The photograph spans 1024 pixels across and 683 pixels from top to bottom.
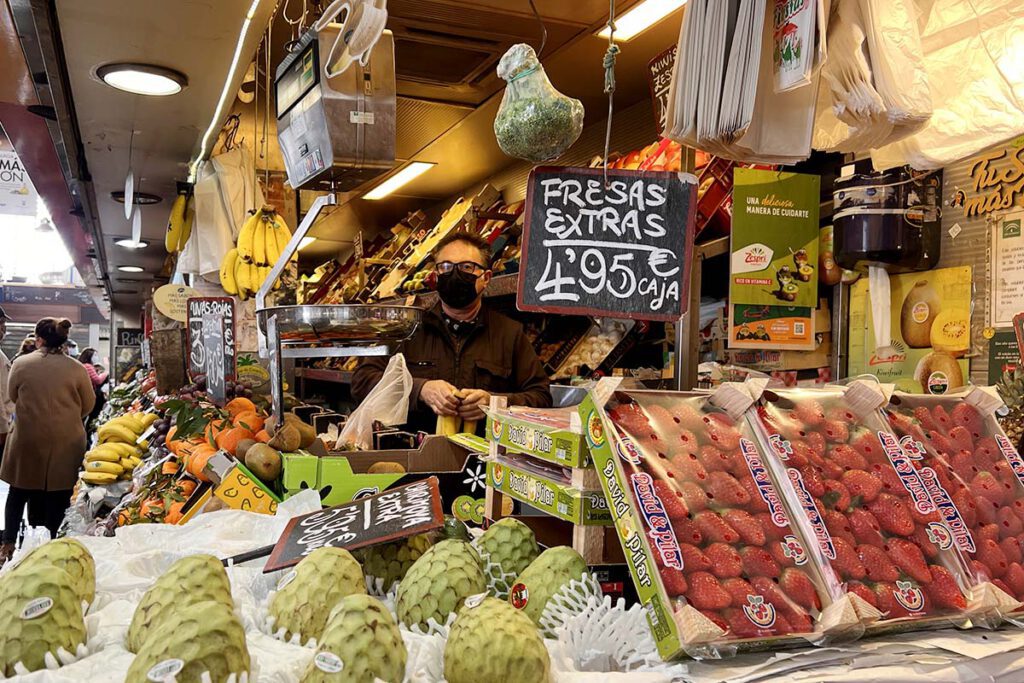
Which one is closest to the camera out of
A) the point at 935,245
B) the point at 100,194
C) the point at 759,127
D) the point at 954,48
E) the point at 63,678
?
the point at 63,678

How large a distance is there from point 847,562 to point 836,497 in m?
0.13

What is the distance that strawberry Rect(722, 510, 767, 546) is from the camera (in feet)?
4.13

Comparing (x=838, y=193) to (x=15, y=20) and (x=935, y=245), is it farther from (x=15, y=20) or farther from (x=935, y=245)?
(x=15, y=20)

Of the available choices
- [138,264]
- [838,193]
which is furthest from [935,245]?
[138,264]

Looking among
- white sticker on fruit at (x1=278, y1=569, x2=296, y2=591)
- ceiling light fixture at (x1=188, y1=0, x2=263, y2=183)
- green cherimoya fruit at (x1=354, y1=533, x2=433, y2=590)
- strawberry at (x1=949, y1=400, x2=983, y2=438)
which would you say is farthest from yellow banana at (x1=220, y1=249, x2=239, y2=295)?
strawberry at (x1=949, y1=400, x2=983, y2=438)

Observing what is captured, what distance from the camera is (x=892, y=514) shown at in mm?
1360

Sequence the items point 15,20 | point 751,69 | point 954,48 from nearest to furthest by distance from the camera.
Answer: point 751,69
point 954,48
point 15,20

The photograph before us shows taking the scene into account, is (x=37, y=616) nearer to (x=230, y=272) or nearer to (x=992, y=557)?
(x=992, y=557)

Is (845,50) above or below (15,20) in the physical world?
below

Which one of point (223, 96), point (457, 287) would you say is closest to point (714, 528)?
point (457, 287)

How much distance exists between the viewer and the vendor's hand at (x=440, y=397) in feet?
10.6

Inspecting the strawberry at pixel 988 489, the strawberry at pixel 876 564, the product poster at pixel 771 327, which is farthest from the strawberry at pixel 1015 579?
the product poster at pixel 771 327

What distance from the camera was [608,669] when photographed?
120 centimetres

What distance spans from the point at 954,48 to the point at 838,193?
87cm
